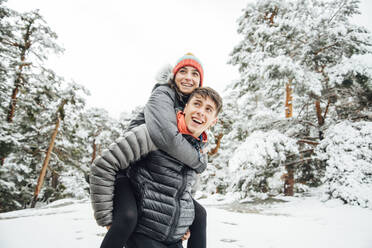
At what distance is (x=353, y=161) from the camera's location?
16.6ft

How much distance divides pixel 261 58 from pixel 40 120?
14.6 meters

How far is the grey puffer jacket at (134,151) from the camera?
1290mm

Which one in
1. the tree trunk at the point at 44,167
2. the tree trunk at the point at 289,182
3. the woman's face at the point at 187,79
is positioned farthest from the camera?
the tree trunk at the point at 44,167

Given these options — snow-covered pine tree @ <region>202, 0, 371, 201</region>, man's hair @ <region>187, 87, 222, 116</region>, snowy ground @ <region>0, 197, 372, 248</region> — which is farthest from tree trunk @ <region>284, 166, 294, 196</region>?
man's hair @ <region>187, 87, 222, 116</region>

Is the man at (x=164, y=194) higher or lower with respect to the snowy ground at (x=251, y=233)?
higher

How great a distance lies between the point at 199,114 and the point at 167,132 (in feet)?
1.17

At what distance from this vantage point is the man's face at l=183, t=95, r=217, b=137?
1553 millimetres

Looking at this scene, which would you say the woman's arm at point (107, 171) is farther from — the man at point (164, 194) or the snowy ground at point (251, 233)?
the snowy ground at point (251, 233)

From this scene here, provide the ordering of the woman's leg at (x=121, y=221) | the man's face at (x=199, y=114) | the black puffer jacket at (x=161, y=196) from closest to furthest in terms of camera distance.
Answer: the woman's leg at (x=121, y=221) → the black puffer jacket at (x=161, y=196) → the man's face at (x=199, y=114)

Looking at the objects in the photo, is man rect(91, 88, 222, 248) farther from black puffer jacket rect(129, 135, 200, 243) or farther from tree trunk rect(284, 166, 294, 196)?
tree trunk rect(284, 166, 294, 196)

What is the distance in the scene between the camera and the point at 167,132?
1340 millimetres

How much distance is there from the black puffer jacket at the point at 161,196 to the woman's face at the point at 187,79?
732mm

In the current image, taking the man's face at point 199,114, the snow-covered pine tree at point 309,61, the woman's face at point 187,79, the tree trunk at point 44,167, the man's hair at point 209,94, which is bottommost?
the tree trunk at point 44,167

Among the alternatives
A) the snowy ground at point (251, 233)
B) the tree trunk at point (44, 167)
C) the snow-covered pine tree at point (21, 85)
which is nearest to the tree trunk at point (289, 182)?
the snowy ground at point (251, 233)
